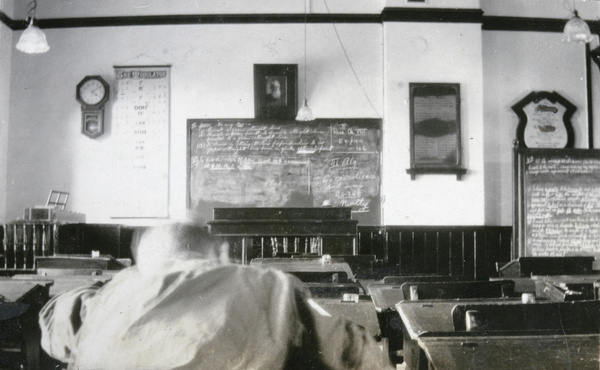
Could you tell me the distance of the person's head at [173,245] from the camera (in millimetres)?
1420

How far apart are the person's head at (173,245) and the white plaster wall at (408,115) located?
4574 millimetres

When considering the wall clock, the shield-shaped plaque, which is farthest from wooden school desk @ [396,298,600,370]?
the wall clock

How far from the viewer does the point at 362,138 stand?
6023 millimetres

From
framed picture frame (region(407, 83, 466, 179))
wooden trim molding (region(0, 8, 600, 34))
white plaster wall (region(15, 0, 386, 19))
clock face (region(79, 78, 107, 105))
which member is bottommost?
framed picture frame (region(407, 83, 466, 179))

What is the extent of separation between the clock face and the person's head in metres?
5.16

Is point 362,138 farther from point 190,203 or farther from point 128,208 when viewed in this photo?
point 128,208

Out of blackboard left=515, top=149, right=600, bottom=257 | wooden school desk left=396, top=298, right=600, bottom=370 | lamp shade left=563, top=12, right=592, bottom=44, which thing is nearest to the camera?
wooden school desk left=396, top=298, right=600, bottom=370

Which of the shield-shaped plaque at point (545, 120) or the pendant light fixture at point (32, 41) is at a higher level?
the pendant light fixture at point (32, 41)

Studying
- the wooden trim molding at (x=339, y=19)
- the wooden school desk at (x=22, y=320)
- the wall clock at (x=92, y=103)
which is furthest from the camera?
the wall clock at (x=92, y=103)

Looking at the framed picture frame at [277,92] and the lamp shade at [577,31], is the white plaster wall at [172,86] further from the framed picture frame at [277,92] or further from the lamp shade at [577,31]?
the lamp shade at [577,31]

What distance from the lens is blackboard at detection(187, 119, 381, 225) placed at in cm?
598

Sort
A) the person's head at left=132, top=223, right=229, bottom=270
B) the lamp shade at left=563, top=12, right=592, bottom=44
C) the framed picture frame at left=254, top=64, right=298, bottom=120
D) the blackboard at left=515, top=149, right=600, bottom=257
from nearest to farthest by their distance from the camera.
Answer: the person's head at left=132, top=223, right=229, bottom=270, the lamp shade at left=563, top=12, right=592, bottom=44, the blackboard at left=515, top=149, right=600, bottom=257, the framed picture frame at left=254, top=64, right=298, bottom=120

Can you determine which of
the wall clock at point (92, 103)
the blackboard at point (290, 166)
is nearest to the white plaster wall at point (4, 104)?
the wall clock at point (92, 103)

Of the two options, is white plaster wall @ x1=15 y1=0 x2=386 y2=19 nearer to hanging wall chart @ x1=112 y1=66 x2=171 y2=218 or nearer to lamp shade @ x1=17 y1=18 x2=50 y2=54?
hanging wall chart @ x1=112 y1=66 x2=171 y2=218
